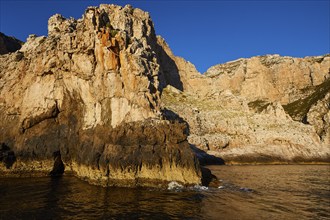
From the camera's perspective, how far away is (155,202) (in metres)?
22.8

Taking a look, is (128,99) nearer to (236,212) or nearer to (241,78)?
(236,212)

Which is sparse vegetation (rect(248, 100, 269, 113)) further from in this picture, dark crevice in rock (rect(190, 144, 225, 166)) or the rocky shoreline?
the rocky shoreline

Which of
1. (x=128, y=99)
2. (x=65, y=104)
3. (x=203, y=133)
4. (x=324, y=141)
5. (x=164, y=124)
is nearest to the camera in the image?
(x=164, y=124)

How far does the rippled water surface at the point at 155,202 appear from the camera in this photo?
19.6 m

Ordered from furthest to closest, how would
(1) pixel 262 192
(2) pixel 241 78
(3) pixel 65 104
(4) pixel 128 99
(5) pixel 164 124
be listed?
1. (2) pixel 241 78
2. (3) pixel 65 104
3. (4) pixel 128 99
4. (5) pixel 164 124
5. (1) pixel 262 192

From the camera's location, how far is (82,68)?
38.3 meters

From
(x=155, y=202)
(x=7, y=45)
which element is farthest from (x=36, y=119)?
(x=7, y=45)

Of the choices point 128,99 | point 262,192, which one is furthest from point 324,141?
point 128,99

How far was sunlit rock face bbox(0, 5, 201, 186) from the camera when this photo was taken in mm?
29953

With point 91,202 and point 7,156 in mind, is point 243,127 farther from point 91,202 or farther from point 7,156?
point 91,202

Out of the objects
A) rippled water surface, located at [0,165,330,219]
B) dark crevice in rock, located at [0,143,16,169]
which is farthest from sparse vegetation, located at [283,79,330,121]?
dark crevice in rock, located at [0,143,16,169]

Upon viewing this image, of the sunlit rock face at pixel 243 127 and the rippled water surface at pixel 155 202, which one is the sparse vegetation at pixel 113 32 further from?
the sunlit rock face at pixel 243 127

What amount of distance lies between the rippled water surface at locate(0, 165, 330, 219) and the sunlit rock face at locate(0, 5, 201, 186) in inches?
117

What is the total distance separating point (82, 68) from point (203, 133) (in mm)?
48661
